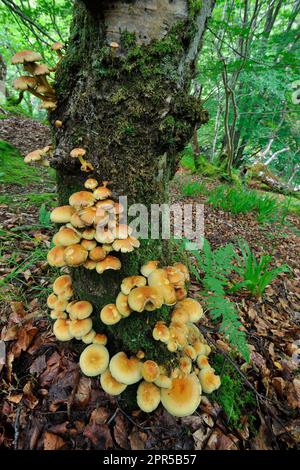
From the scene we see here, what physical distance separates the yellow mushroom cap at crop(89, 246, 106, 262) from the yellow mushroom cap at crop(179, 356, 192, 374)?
81 centimetres

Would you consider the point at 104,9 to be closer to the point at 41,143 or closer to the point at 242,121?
the point at 41,143

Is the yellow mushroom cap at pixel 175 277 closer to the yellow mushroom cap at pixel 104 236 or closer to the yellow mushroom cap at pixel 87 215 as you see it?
the yellow mushroom cap at pixel 104 236

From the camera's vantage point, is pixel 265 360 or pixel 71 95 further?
pixel 265 360

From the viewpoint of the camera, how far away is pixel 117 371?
1.40m

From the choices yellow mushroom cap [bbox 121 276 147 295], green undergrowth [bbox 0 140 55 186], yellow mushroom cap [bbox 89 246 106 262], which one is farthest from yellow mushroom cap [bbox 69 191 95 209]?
green undergrowth [bbox 0 140 55 186]

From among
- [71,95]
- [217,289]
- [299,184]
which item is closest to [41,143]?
[71,95]

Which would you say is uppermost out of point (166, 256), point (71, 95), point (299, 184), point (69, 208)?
point (71, 95)

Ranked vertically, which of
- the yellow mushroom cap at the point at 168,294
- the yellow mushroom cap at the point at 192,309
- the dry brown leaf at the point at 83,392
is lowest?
the dry brown leaf at the point at 83,392

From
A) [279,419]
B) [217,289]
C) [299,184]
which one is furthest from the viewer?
[299,184]

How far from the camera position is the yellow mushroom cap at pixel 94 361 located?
145 cm

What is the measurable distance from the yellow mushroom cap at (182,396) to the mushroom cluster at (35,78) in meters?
1.72

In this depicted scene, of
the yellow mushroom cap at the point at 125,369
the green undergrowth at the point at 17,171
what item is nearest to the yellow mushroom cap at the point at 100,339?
the yellow mushroom cap at the point at 125,369

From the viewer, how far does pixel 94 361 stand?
57.8 inches

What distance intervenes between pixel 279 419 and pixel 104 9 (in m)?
2.55
